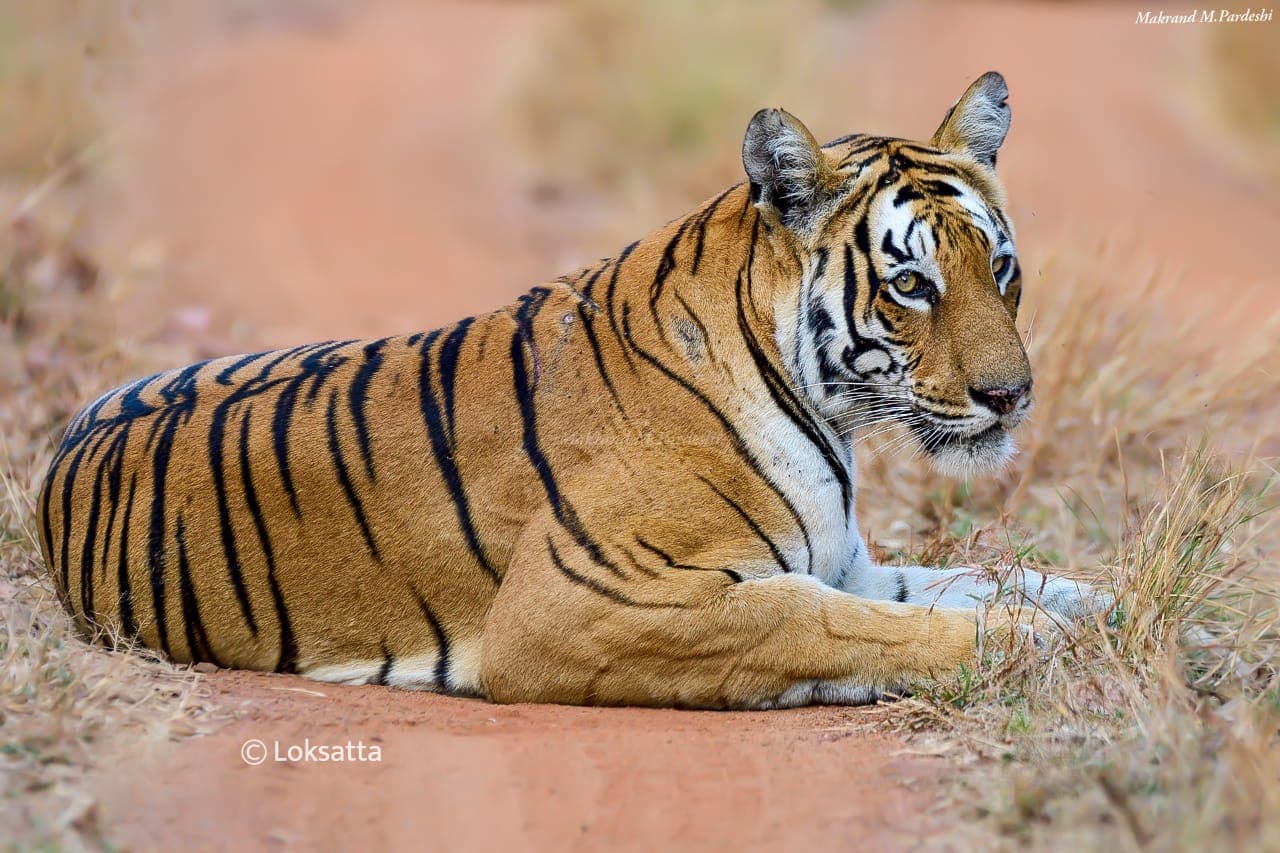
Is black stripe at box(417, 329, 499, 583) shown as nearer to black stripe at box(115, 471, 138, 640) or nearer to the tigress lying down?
the tigress lying down

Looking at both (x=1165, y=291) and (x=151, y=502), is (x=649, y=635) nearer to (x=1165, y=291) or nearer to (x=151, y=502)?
(x=151, y=502)

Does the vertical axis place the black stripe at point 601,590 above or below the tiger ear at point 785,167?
below

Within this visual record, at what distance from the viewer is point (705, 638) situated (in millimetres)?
4125

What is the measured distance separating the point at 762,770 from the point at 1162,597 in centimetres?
134

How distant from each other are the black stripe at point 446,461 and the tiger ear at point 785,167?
116cm

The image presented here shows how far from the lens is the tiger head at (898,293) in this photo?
4.24 meters

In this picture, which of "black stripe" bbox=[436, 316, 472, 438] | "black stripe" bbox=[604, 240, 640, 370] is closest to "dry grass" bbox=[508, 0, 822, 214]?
"black stripe" bbox=[604, 240, 640, 370]

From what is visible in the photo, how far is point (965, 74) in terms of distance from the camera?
52.6 feet

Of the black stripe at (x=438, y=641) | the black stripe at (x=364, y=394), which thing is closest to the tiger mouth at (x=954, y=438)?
the black stripe at (x=438, y=641)

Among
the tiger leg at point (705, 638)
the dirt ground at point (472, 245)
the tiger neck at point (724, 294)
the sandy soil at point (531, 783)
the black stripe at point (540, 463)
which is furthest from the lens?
the tiger neck at point (724, 294)

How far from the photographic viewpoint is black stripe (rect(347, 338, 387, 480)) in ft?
14.8

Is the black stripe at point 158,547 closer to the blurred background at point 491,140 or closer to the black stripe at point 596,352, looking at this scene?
the black stripe at point 596,352

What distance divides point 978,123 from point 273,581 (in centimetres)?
264

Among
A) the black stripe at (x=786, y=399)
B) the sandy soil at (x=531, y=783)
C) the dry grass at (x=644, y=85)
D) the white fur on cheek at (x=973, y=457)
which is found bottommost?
the sandy soil at (x=531, y=783)
